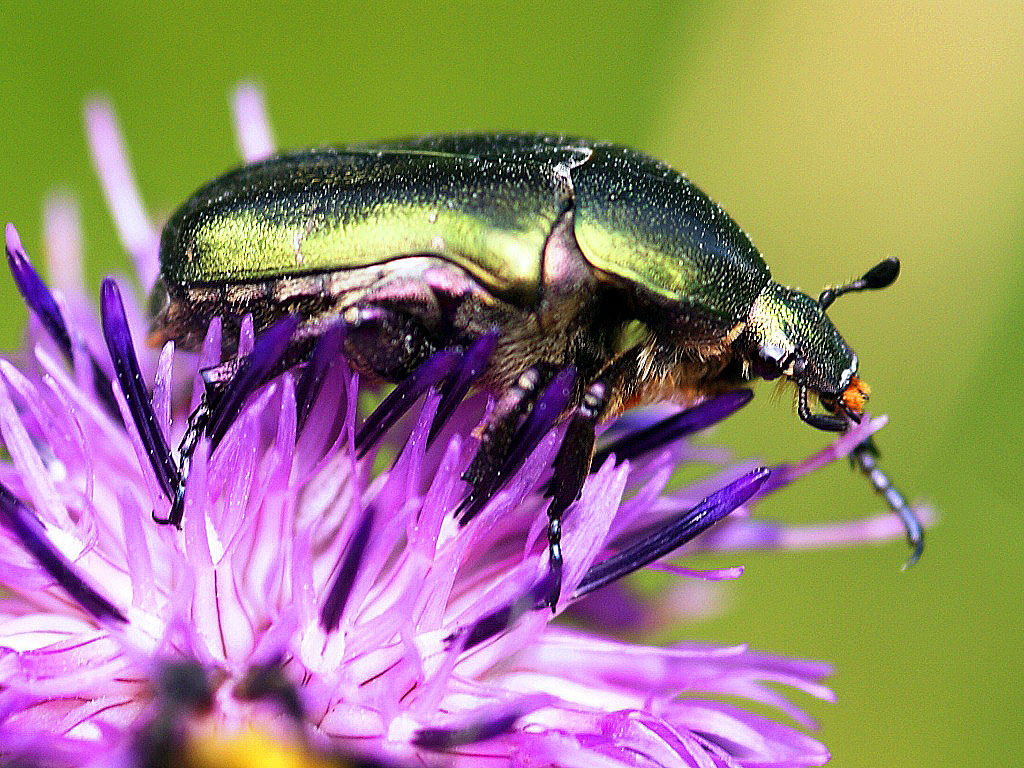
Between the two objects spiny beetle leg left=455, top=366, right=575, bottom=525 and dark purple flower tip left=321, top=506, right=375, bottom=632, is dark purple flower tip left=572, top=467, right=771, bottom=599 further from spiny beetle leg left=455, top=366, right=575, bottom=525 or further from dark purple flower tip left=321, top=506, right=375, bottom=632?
dark purple flower tip left=321, top=506, right=375, bottom=632

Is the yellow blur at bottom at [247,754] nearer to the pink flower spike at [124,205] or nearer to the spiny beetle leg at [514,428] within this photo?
the spiny beetle leg at [514,428]

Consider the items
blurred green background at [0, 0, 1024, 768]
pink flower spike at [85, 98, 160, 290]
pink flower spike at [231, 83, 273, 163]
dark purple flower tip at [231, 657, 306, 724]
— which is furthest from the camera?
blurred green background at [0, 0, 1024, 768]

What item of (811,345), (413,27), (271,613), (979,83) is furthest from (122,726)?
(979,83)

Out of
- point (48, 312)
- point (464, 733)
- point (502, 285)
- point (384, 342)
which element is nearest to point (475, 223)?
point (502, 285)

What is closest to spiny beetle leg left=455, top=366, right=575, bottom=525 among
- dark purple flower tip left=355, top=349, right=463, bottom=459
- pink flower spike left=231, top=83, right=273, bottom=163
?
dark purple flower tip left=355, top=349, right=463, bottom=459

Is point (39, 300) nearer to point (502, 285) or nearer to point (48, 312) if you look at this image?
point (48, 312)

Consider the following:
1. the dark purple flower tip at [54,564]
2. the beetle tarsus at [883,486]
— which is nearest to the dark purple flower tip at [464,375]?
the dark purple flower tip at [54,564]

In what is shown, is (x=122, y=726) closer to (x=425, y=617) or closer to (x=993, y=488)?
(x=425, y=617)
